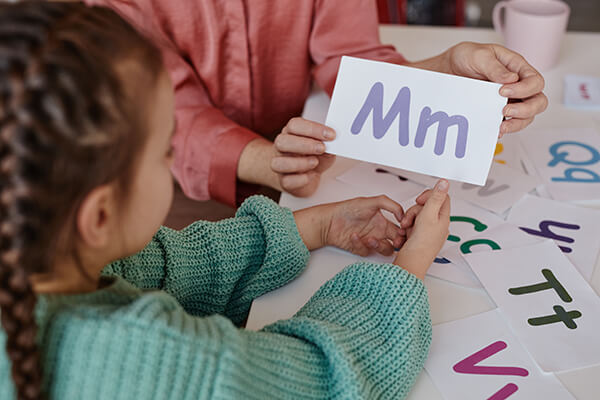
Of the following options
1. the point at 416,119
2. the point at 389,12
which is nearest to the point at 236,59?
the point at 416,119

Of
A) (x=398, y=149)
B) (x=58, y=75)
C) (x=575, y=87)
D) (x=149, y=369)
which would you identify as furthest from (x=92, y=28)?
(x=575, y=87)

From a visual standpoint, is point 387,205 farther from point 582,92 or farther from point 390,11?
point 390,11

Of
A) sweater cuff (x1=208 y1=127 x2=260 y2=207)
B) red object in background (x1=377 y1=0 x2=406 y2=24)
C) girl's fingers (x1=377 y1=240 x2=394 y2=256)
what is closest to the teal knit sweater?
girl's fingers (x1=377 y1=240 x2=394 y2=256)

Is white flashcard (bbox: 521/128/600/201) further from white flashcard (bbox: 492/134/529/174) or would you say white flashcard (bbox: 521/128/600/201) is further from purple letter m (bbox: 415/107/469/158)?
purple letter m (bbox: 415/107/469/158)

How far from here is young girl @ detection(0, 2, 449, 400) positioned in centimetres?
47

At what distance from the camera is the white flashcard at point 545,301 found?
→ 0.69 m

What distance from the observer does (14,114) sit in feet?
1.51

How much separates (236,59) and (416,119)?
45 centimetres

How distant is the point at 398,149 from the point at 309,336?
0.31 meters

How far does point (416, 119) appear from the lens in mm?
838

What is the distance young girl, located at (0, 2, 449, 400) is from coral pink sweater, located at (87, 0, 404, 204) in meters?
0.35

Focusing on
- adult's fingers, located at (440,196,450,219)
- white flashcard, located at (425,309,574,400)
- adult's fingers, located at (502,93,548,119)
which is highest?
adult's fingers, located at (502,93,548,119)

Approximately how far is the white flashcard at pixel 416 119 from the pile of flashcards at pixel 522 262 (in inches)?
4.3

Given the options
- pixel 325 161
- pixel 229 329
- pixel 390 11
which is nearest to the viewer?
pixel 229 329
